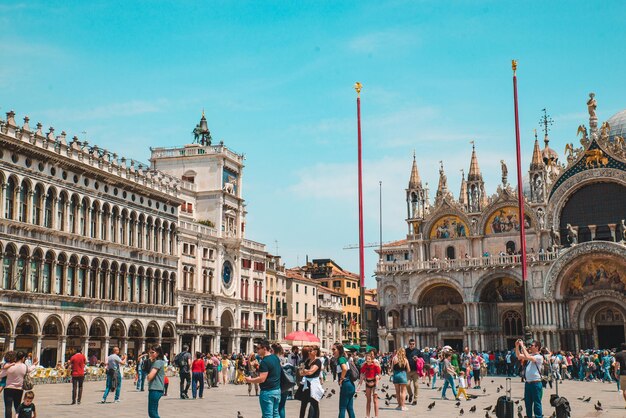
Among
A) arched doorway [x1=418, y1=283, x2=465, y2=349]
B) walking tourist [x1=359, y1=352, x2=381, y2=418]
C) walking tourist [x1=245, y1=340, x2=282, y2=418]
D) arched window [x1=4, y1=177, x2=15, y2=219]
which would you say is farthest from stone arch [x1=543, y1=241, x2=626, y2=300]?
walking tourist [x1=245, y1=340, x2=282, y2=418]

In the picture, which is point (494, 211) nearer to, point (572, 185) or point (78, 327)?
point (572, 185)

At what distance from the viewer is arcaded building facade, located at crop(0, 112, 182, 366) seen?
3956 cm

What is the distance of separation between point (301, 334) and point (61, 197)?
17.2m

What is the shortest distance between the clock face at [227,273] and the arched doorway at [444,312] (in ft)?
50.7

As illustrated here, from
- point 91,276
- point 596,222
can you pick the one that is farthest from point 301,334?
point 596,222

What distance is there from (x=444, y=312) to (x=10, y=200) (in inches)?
1352

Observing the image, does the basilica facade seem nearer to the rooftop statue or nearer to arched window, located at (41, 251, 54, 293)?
the rooftop statue

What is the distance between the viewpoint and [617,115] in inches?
2500

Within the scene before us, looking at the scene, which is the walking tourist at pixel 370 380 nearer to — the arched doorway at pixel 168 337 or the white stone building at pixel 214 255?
the arched doorway at pixel 168 337

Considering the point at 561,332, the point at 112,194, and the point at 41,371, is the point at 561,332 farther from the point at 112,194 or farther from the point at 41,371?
the point at 41,371

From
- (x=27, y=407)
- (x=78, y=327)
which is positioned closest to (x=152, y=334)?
(x=78, y=327)

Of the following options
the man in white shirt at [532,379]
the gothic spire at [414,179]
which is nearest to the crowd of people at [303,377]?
the man in white shirt at [532,379]

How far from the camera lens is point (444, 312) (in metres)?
60.4

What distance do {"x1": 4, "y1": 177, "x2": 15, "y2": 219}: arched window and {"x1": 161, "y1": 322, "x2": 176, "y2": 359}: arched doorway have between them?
17.2 m
